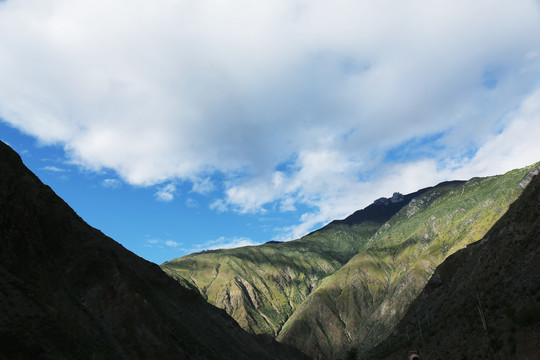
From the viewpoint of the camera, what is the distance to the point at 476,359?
1378 inches

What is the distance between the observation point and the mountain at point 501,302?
30.1 metres

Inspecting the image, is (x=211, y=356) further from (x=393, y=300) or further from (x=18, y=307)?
(x=393, y=300)

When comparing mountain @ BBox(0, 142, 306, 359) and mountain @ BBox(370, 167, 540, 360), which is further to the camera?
mountain @ BBox(0, 142, 306, 359)

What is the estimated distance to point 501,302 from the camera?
4572 cm

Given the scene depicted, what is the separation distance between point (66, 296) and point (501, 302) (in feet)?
195

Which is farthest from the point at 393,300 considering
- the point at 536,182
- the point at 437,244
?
the point at 536,182

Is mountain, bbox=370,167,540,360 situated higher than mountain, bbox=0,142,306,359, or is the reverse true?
mountain, bbox=0,142,306,359

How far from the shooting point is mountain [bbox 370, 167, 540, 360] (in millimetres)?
30109

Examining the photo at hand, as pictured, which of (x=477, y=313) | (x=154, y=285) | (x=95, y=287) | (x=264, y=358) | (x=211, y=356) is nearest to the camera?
(x=477, y=313)

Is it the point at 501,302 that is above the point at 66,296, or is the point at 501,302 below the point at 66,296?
below

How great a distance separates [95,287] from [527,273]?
211 ft

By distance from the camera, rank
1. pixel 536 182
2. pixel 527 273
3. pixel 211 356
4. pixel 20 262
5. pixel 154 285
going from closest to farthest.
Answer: pixel 20 262, pixel 527 273, pixel 536 182, pixel 211 356, pixel 154 285

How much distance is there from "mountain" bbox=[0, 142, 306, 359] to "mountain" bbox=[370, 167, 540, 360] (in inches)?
1663

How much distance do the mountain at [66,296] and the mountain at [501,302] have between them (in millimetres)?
42237
